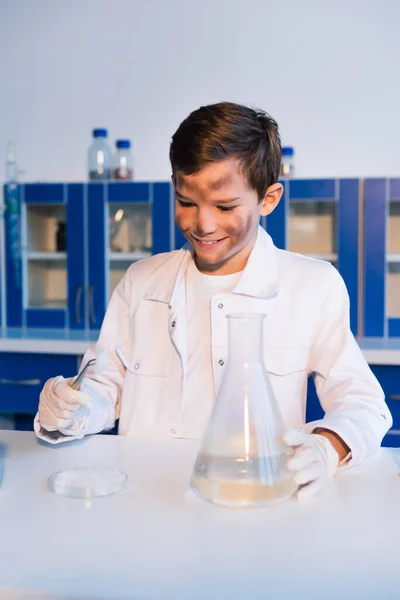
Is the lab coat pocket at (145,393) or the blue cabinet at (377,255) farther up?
the blue cabinet at (377,255)

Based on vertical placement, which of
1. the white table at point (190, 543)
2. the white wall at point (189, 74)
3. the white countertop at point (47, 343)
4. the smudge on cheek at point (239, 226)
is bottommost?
the white countertop at point (47, 343)

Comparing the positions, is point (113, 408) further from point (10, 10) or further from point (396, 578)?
point (10, 10)

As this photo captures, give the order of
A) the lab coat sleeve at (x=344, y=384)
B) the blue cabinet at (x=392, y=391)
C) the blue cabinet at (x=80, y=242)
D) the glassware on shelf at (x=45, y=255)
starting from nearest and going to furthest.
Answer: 1. the lab coat sleeve at (x=344, y=384)
2. the blue cabinet at (x=392, y=391)
3. the blue cabinet at (x=80, y=242)
4. the glassware on shelf at (x=45, y=255)

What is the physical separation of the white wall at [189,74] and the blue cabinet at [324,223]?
0.25 metres

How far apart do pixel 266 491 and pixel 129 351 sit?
2.35ft

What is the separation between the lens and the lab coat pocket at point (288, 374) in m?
1.31

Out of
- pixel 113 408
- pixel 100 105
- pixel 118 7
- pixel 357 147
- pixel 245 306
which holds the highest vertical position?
pixel 118 7

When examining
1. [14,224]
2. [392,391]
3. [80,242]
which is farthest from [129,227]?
[392,391]

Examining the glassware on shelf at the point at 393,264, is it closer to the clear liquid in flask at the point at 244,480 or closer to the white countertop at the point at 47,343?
the white countertop at the point at 47,343

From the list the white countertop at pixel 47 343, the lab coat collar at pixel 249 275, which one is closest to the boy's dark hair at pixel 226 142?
the lab coat collar at pixel 249 275

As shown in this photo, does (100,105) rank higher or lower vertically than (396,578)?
higher

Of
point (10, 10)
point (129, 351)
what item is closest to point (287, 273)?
point (129, 351)

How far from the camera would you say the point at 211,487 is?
2.53ft

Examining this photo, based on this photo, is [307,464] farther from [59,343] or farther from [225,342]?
[59,343]
